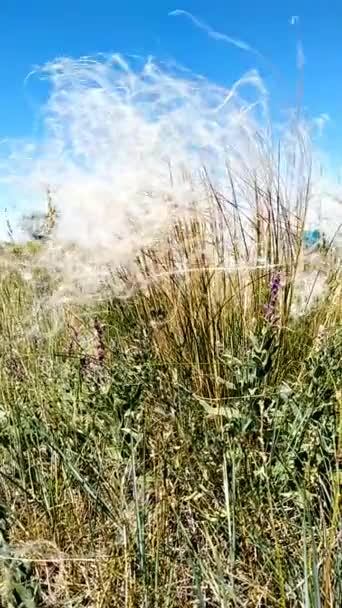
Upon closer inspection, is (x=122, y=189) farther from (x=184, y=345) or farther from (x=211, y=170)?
(x=184, y=345)

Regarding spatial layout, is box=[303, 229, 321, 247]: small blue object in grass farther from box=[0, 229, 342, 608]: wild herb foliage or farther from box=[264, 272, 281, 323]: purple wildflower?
box=[264, 272, 281, 323]: purple wildflower

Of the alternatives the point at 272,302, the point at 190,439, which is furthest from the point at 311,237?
the point at 190,439

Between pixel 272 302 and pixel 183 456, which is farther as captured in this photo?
pixel 272 302

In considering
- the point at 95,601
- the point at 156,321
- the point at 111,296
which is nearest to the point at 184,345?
the point at 156,321

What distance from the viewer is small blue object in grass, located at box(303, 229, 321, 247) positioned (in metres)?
2.15

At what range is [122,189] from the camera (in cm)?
214

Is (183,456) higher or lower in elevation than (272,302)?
lower

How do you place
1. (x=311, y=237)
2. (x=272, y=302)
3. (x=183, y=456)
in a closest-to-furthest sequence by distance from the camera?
(x=183, y=456) < (x=272, y=302) < (x=311, y=237)

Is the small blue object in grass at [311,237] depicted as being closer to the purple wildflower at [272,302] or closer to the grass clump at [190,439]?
the grass clump at [190,439]

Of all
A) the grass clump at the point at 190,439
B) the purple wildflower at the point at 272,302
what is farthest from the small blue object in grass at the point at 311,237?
the purple wildflower at the point at 272,302

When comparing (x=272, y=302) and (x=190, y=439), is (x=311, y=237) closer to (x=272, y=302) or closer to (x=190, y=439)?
(x=272, y=302)

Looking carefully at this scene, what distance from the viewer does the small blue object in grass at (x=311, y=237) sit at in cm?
215

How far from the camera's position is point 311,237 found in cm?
223

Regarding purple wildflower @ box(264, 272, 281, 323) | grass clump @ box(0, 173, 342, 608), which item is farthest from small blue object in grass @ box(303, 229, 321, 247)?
purple wildflower @ box(264, 272, 281, 323)
